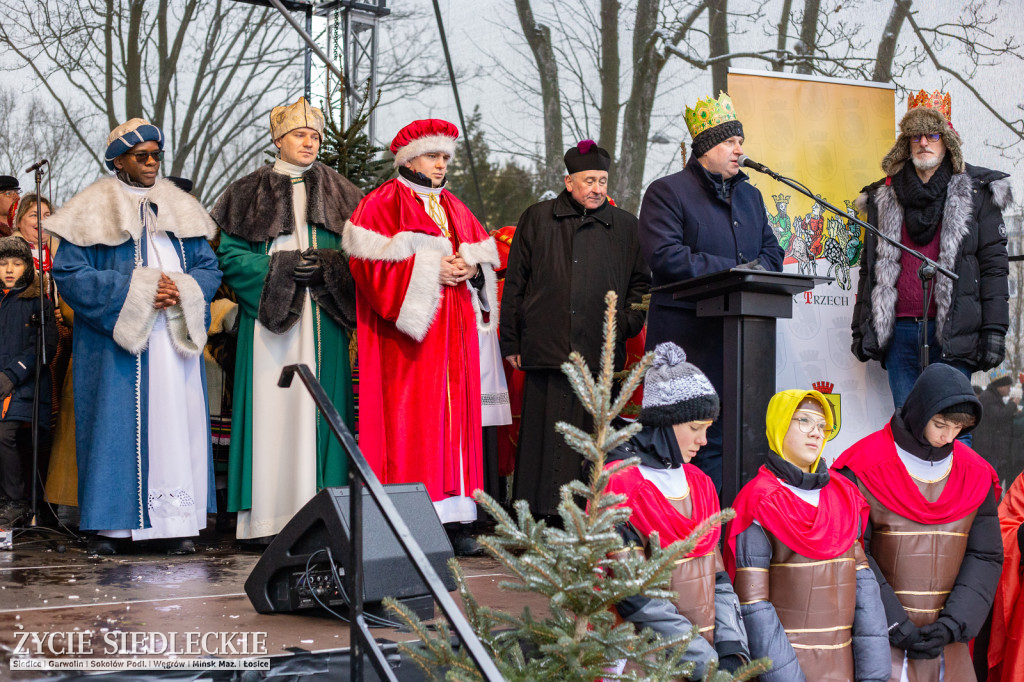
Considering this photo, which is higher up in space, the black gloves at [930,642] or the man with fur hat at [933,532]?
the man with fur hat at [933,532]

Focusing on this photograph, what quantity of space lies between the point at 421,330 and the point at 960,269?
2.85 metres

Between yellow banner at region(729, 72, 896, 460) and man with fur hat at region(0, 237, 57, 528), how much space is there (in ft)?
13.1

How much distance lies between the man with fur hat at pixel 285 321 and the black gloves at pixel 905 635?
8.59ft

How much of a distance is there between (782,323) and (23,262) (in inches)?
165

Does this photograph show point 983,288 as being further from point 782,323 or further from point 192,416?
point 192,416

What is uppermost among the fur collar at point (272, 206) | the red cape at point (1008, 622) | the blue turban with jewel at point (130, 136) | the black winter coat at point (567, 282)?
the blue turban with jewel at point (130, 136)

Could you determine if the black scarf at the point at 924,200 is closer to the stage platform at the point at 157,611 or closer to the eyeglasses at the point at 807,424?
the eyeglasses at the point at 807,424

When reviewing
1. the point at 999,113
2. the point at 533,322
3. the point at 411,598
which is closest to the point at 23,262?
the point at 533,322

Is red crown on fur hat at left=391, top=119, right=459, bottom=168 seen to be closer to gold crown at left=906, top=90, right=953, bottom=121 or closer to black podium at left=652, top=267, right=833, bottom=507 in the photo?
black podium at left=652, top=267, right=833, bottom=507

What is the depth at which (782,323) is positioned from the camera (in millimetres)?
6309

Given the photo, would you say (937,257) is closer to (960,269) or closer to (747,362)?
(960,269)

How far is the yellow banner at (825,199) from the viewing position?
6.35m

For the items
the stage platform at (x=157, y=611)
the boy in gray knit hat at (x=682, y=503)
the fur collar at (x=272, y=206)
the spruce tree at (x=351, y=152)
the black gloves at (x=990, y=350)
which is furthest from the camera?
the spruce tree at (x=351, y=152)

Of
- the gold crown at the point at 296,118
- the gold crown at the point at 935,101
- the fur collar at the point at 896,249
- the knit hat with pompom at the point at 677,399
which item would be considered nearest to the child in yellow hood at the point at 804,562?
the knit hat with pompom at the point at 677,399
